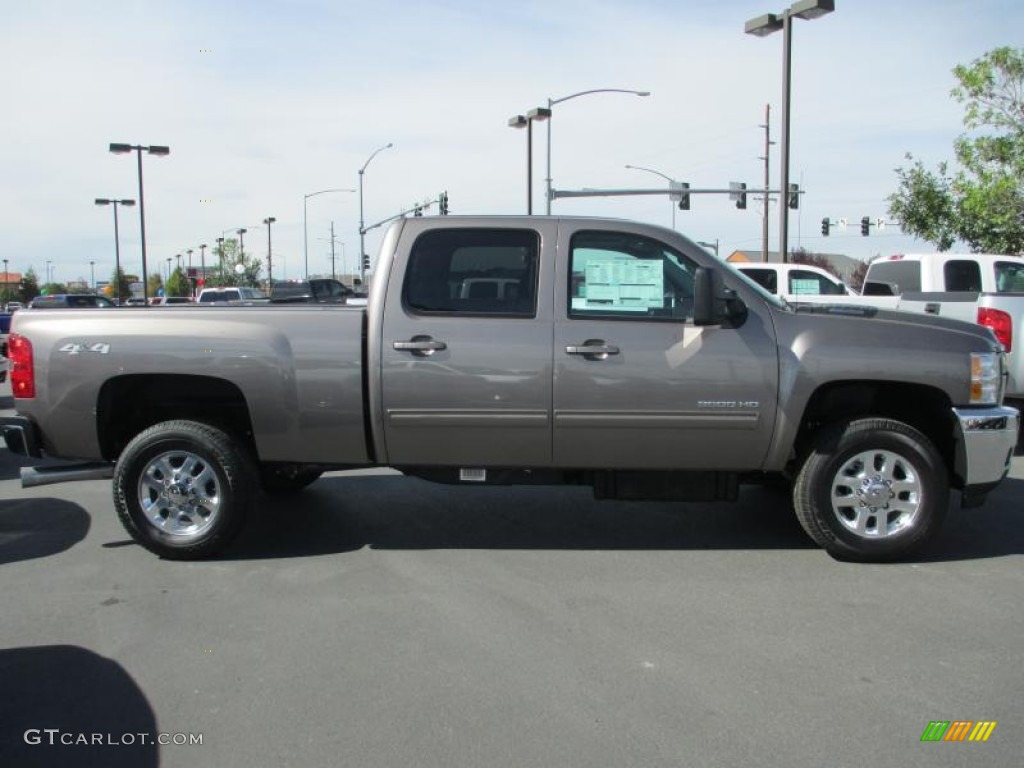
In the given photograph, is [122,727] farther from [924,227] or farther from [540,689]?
[924,227]

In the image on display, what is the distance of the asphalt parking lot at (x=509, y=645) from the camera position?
3.33 metres

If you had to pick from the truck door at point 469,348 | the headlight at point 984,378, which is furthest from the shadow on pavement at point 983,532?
the truck door at point 469,348

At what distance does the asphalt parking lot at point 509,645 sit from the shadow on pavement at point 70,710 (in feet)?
0.03

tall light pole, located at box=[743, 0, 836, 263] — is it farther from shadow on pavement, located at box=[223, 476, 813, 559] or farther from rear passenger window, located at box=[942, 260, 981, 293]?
shadow on pavement, located at box=[223, 476, 813, 559]

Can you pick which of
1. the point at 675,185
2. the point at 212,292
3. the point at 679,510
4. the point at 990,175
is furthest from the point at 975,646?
the point at 212,292

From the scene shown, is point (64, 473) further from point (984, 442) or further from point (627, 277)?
point (984, 442)

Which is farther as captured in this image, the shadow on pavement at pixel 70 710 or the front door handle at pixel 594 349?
the front door handle at pixel 594 349

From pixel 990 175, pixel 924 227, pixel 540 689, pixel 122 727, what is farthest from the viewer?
pixel 924 227

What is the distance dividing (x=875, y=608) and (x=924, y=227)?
53.1 ft

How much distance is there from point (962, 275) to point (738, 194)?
18.7 m

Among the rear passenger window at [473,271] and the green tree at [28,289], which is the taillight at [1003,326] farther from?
the green tree at [28,289]

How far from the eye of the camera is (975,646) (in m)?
4.16

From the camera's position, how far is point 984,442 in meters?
5.16

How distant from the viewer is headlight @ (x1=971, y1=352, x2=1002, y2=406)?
5.19 meters
